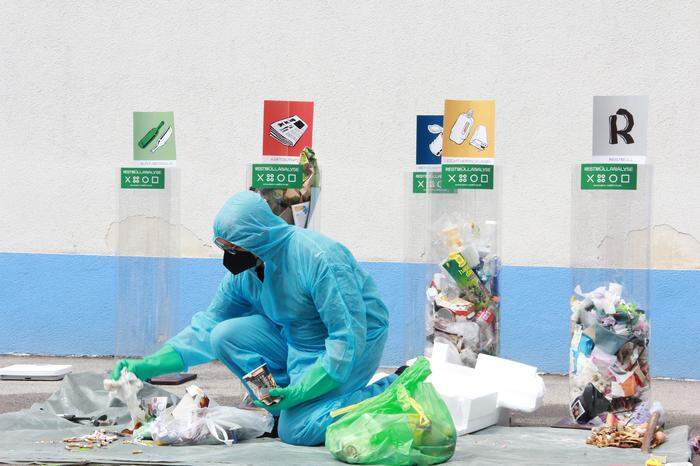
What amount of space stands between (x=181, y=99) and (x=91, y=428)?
3747 mm

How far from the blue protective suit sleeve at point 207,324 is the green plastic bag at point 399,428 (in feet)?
2.60

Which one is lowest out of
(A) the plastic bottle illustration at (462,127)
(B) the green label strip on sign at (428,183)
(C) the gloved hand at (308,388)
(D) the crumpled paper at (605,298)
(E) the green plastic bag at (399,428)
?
(E) the green plastic bag at (399,428)

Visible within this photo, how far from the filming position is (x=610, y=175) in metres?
6.24

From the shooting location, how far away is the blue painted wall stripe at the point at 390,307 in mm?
8258

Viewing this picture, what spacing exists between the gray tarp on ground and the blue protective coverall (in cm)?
30

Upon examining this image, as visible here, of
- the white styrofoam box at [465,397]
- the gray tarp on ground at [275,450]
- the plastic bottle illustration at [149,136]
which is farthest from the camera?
the plastic bottle illustration at [149,136]

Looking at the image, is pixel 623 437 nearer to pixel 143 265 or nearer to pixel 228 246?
pixel 228 246

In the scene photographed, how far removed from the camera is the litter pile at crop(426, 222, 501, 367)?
6.52m

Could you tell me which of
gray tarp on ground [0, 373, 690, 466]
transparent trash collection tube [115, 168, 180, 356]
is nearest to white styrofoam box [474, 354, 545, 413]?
gray tarp on ground [0, 373, 690, 466]

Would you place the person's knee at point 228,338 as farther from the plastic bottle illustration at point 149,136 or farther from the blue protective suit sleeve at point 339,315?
the plastic bottle illustration at point 149,136

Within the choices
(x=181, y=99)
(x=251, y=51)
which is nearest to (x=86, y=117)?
(x=181, y=99)

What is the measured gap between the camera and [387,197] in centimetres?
889

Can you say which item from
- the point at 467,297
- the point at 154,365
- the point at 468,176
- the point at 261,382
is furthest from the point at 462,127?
the point at 154,365

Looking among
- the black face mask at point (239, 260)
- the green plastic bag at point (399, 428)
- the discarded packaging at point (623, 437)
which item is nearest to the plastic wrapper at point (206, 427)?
the green plastic bag at point (399, 428)
